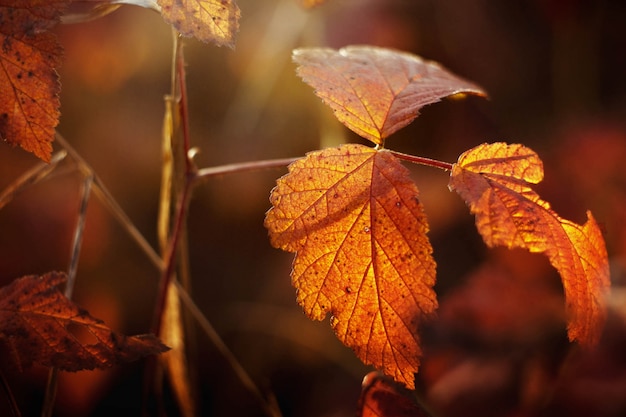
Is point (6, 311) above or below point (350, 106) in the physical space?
below

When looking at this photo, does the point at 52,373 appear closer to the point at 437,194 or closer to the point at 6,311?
the point at 6,311

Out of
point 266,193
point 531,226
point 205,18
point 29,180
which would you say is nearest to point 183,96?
point 205,18

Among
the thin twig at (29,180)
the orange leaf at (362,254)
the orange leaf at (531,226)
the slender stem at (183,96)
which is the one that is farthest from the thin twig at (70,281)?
the orange leaf at (531,226)

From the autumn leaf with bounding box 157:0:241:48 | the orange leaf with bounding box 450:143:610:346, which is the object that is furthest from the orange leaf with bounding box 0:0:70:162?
the orange leaf with bounding box 450:143:610:346

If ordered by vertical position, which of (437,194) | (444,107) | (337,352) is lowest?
(337,352)

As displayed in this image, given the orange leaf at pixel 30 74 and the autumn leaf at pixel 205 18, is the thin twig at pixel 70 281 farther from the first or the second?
the autumn leaf at pixel 205 18

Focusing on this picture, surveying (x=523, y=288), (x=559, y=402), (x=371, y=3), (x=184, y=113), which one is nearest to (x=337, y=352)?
(x=523, y=288)

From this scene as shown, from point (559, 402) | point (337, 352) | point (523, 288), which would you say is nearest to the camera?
point (559, 402)

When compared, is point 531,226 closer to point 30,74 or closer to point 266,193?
point 30,74
